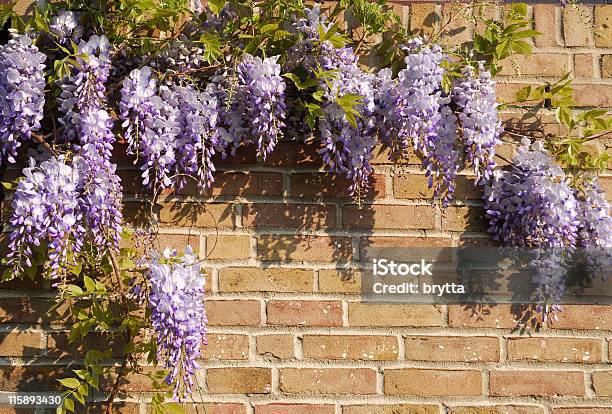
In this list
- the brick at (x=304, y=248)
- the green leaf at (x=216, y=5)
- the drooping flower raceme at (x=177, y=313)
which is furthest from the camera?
the brick at (x=304, y=248)

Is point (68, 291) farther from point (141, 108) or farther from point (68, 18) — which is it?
point (68, 18)

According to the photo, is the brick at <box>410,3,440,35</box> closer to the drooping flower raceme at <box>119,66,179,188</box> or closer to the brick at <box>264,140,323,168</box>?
the brick at <box>264,140,323,168</box>

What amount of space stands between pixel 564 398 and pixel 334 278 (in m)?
0.70

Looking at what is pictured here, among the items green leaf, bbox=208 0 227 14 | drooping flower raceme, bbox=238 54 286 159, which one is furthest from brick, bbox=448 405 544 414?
green leaf, bbox=208 0 227 14

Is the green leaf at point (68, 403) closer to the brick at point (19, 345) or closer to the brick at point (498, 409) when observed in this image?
the brick at point (19, 345)

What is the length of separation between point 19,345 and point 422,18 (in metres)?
1.40

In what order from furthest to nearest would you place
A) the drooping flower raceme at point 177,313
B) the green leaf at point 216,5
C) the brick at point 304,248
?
1. the brick at point 304,248
2. the green leaf at point 216,5
3. the drooping flower raceme at point 177,313

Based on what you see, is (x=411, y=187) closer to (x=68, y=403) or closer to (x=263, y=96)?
(x=263, y=96)

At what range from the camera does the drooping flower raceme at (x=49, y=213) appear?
5.61ft

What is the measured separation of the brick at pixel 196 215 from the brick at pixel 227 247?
0.11 feet

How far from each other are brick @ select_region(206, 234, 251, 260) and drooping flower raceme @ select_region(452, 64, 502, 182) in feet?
2.08

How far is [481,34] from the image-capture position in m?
2.01

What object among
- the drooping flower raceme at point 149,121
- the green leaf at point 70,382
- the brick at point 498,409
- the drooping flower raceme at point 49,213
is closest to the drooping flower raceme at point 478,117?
the brick at point 498,409

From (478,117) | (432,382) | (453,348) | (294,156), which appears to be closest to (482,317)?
(453,348)
